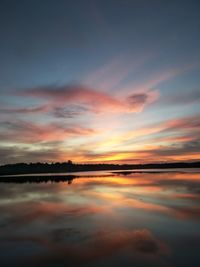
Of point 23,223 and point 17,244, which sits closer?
point 17,244

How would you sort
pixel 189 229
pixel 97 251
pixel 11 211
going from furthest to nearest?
pixel 11 211 → pixel 189 229 → pixel 97 251

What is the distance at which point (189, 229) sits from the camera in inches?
476

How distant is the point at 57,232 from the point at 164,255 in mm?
5464

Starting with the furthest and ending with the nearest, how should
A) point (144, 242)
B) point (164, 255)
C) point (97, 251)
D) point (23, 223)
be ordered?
point (23, 223)
point (144, 242)
point (97, 251)
point (164, 255)

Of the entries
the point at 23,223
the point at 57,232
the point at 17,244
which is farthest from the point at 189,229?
the point at 23,223

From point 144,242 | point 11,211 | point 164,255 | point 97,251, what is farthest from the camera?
point 11,211

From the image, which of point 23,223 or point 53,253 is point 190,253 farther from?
point 23,223

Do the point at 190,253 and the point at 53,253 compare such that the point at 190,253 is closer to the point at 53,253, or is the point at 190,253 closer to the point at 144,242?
the point at 144,242

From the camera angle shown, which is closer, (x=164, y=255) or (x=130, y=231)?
(x=164, y=255)

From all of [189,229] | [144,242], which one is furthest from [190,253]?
[189,229]

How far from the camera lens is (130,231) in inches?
485

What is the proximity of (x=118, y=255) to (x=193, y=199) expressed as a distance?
12.8 metres

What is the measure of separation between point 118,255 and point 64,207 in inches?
408

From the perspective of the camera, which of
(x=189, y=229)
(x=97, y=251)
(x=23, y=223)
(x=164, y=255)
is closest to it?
(x=164, y=255)
